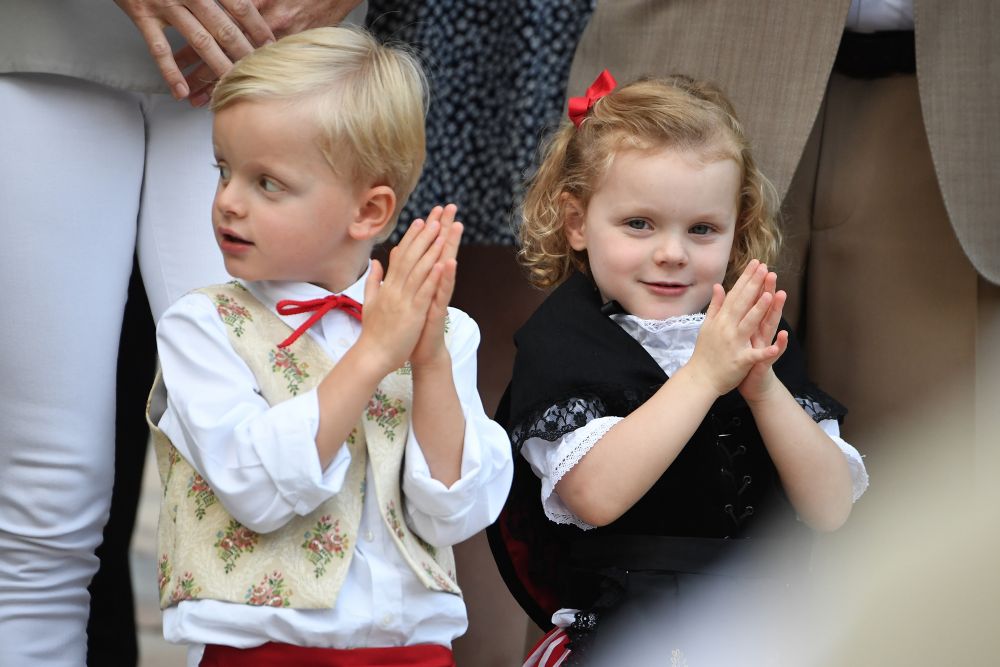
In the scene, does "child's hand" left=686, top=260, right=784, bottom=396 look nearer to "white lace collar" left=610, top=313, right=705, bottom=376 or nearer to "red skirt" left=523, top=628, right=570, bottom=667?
"white lace collar" left=610, top=313, right=705, bottom=376

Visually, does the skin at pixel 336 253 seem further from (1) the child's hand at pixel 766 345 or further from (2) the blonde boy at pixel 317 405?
(1) the child's hand at pixel 766 345

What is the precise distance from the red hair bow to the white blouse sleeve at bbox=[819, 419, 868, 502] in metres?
0.65

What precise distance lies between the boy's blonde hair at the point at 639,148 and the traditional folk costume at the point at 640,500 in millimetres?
139

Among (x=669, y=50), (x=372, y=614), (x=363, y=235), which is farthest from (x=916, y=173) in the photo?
(x=372, y=614)

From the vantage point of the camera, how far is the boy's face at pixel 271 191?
67.6 inches

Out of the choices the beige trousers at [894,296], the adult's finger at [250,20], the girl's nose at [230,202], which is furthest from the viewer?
the beige trousers at [894,296]

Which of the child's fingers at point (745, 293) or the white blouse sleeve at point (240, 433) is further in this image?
the child's fingers at point (745, 293)

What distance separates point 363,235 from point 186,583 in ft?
1.71

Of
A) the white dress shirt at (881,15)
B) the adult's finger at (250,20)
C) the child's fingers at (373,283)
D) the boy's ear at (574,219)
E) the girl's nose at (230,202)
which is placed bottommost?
the boy's ear at (574,219)

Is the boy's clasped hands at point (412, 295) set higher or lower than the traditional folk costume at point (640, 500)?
higher

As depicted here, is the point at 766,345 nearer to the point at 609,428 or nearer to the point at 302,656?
the point at 609,428

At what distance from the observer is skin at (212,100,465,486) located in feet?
5.37

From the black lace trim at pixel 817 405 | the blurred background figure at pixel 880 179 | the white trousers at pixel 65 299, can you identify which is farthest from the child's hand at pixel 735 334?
the white trousers at pixel 65 299

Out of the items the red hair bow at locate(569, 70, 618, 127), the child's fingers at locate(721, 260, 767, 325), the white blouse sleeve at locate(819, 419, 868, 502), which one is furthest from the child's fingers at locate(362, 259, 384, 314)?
the white blouse sleeve at locate(819, 419, 868, 502)
